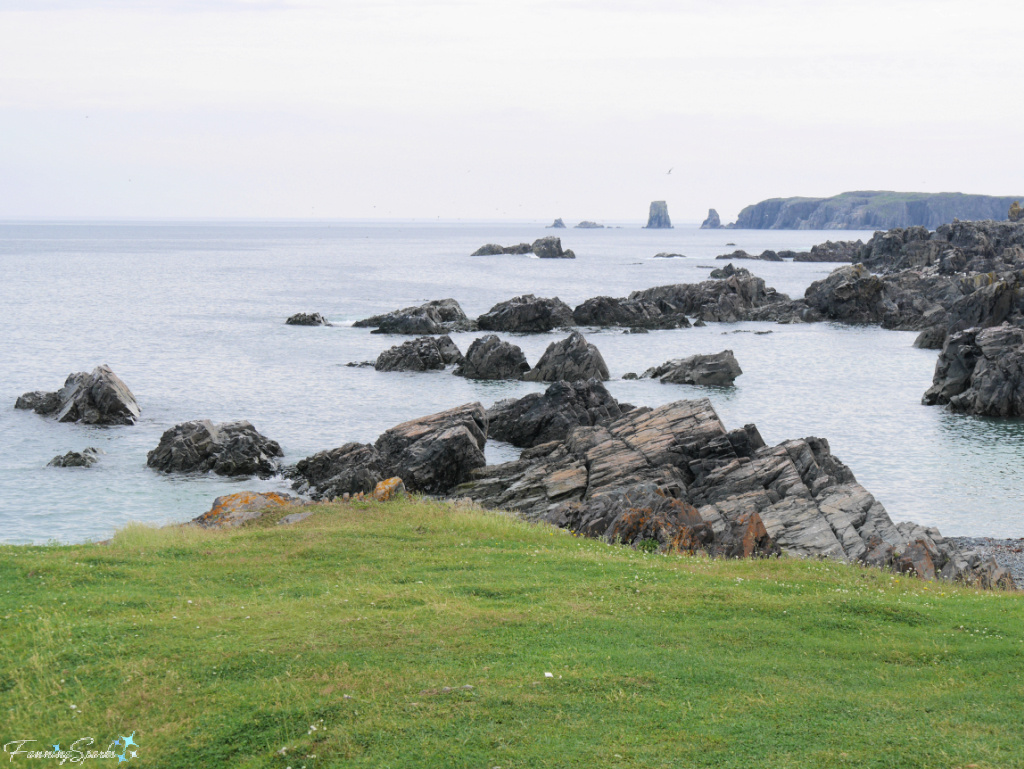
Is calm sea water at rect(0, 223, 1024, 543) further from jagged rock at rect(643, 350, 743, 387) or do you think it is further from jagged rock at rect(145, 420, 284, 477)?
jagged rock at rect(643, 350, 743, 387)

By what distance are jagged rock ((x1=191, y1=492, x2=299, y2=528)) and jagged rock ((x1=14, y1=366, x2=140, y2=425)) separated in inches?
1125

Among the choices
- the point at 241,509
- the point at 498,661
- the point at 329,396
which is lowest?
the point at 329,396

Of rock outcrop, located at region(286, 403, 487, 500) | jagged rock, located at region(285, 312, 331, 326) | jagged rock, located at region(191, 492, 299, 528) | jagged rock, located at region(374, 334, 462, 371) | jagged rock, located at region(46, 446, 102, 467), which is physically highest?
jagged rock, located at region(285, 312, 331, 326)

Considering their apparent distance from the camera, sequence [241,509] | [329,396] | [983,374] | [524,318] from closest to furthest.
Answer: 1. [241,509]
2. [983,374]
3. [329,396]
4. [524,318]

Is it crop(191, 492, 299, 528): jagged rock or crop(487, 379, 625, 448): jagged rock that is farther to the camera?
crop(487, 379, 625, 448): jagged rock

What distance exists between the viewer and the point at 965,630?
16328 millimetres

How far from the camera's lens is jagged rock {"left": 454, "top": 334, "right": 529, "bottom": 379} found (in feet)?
238

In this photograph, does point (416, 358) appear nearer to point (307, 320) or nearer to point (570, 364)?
point (570, 364)

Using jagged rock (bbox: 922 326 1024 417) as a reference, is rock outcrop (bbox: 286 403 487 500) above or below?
below

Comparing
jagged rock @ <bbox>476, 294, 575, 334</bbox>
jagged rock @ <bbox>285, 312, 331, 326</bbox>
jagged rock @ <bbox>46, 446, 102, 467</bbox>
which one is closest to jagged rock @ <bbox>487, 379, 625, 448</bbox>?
jagged rock @ <bbox>46, 446, 102, 467</bbox>

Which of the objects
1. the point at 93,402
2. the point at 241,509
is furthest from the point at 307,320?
the point at 241,509

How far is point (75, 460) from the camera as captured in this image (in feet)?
145

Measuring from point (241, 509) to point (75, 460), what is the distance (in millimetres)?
21325

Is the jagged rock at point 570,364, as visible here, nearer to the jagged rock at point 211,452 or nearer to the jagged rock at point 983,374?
the jagged rock at point 983,374
